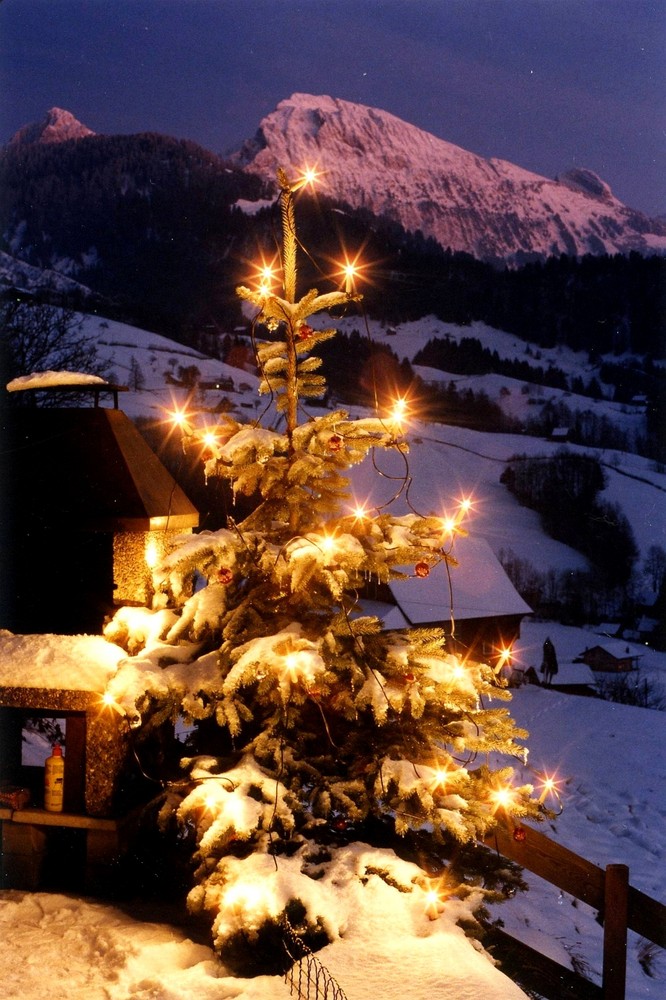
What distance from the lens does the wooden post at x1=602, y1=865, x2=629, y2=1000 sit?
12.0 feet

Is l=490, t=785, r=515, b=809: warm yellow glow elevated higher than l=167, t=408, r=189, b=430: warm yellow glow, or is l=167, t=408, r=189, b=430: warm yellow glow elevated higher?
l=167, t=408, r=189, b=430: warm yellow glow

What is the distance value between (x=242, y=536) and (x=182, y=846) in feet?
7.56

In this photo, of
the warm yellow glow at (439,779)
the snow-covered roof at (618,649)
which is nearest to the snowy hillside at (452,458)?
the snow-covered roof at (618,649)

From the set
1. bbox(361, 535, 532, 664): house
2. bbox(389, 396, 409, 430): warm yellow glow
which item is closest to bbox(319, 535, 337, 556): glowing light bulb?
bbox(389, 396, 409, 430): warm yellow glow

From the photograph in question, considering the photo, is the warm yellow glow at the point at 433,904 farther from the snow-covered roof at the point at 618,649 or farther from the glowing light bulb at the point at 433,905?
the snow-covered roof at the point at 618,649

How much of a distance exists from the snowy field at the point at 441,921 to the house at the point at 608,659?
464 mm

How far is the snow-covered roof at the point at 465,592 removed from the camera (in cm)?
2023

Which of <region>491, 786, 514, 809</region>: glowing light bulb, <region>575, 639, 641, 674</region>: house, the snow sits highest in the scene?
the snow

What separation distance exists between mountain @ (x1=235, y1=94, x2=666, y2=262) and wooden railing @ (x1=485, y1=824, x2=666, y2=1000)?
3998cm

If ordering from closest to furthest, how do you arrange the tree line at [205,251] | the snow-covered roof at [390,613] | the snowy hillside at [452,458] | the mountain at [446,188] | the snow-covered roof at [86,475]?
1. the snow-covered roof at [86,475]
2. the snow-covered roof at [390,613]
3. the snowy hillside at [452,458]
4. the tree line at [205,251]
5. the mountain at [446,188]

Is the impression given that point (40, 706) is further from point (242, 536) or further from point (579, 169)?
point (579, 169)

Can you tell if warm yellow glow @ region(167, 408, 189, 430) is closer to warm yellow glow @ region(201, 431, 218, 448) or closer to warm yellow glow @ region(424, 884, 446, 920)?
warm yellow glow @ region(201, 431, 218, 448)

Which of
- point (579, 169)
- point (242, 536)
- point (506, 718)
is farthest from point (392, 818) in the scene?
point (579, 169)

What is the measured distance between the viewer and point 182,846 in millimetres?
4742
